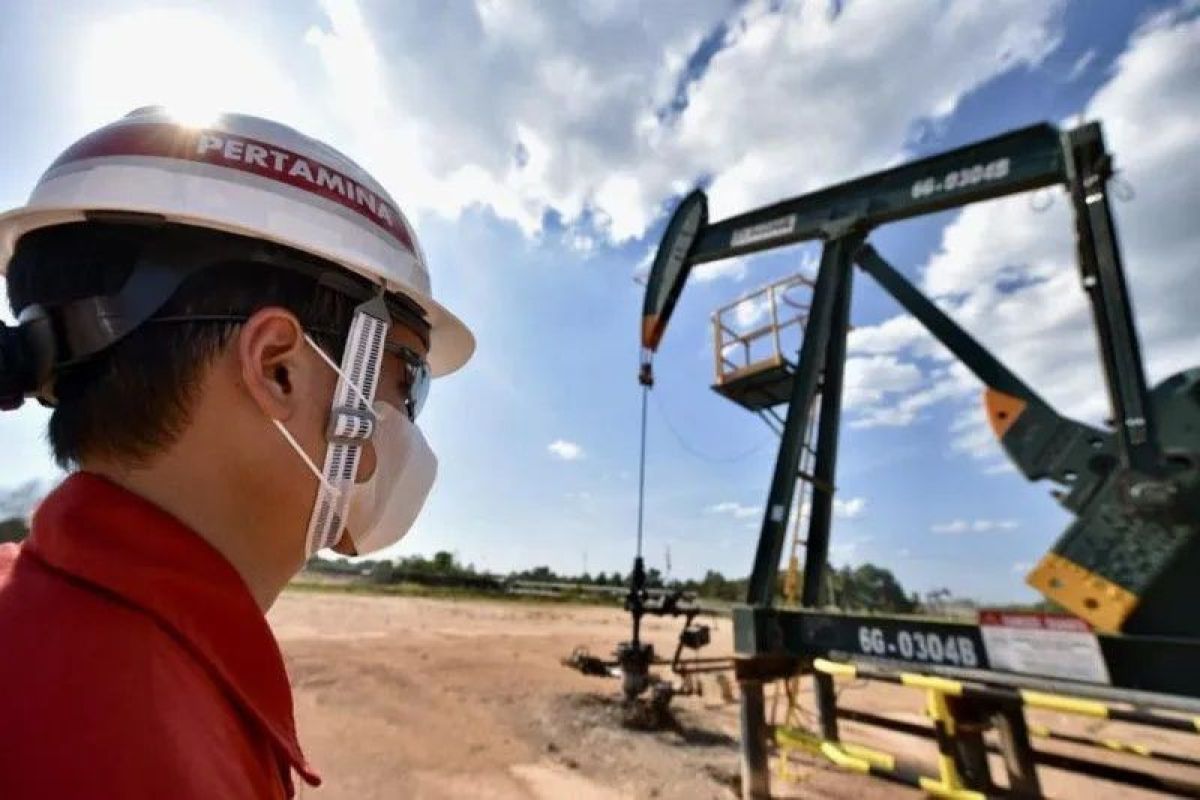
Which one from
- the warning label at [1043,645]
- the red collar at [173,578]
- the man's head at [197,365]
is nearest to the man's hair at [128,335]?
the man's head at [197,365]

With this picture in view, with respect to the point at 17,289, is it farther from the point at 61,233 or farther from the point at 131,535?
the point at 131,535

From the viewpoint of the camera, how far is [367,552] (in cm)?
154

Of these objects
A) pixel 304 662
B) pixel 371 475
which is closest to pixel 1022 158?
pixel 371 475

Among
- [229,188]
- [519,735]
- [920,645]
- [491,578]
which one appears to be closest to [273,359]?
[229,188]

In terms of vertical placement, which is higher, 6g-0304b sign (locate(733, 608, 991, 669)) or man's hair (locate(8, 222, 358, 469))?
man's hair (locate(8, 222, 358, 469))

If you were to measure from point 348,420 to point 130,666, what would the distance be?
0.62 meters

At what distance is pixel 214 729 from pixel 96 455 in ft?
1.93

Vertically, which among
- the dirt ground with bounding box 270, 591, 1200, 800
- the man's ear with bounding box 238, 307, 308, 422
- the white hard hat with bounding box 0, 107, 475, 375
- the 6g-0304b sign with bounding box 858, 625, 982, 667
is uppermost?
the white hard hat with bounding box 0, 107, 475, 375

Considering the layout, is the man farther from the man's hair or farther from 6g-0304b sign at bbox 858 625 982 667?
6g-0304b sign at bbox 858 625 982 667

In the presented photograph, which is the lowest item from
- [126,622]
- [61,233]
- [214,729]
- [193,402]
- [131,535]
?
[214,729]

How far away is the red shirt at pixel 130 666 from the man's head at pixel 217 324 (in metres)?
0.14

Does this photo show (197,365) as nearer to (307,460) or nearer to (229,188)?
(307,460)

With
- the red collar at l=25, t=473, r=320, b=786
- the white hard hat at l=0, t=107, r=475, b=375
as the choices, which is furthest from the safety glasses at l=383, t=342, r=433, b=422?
the red collar at l=25, t=473, r=320, b=786

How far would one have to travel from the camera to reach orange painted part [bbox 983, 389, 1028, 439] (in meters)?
4.50
